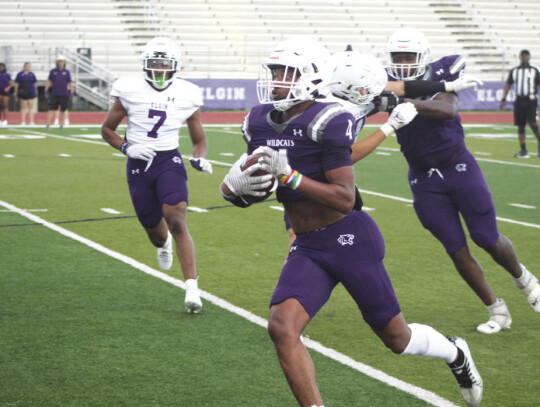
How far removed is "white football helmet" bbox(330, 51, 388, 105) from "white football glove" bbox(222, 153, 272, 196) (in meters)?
0.70

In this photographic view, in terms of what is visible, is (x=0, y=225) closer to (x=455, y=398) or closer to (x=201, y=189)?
(x=201, y=189)

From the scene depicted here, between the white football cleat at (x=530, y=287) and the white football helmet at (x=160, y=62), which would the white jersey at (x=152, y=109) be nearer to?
the white football helmet at (x=160, y=62)

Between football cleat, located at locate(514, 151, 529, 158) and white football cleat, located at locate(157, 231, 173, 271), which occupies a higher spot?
white football cleat, located at locate(157, 231, 173, 271)

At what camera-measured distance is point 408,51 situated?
538 centimetres

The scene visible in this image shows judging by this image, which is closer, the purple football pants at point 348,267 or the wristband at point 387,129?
the purple football pants at point 348,267

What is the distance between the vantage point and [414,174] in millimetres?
5672

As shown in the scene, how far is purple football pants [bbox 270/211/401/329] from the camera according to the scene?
383cm

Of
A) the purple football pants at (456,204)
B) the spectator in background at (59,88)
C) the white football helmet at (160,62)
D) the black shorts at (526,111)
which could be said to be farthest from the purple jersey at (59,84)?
the purple football pants at (456,204)

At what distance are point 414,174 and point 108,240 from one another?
3525 millimetres

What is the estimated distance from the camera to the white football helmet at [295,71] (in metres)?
3.78

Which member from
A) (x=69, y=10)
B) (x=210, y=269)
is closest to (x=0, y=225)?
(x=210, y=269)

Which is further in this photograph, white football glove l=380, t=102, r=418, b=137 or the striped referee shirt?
the striped referee shirt

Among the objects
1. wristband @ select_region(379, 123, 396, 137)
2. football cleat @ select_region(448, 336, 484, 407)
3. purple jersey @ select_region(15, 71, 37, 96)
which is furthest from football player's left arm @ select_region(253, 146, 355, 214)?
purple jersey @ select_region(15, 71, 37, 96)

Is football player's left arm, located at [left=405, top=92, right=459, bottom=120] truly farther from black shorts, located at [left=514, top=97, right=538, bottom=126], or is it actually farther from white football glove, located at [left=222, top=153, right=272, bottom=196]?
black shorts, located at [left=514, top=97, right=538, bottom=126]
